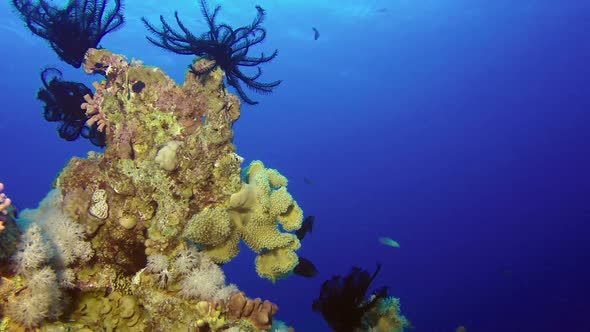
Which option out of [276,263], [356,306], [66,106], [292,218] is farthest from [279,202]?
[66,106]

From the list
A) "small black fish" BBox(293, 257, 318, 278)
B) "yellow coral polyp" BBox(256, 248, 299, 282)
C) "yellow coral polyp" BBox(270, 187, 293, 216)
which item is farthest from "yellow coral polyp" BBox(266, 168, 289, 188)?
"small black fish" BBox(293, 257, 318, 278)

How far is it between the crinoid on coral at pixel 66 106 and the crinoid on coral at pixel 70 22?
41cm

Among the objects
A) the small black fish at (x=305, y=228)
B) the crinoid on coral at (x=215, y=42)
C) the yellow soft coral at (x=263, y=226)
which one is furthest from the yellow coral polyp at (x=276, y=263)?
the crinoid on coral at (x=215, y=42)

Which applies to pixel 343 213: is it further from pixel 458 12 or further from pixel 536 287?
pixel 458 12

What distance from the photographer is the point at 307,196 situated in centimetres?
11488

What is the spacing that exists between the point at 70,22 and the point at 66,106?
4.02ft

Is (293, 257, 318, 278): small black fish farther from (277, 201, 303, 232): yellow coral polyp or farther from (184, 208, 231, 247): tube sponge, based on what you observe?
(184, 208, 231, 247): tube sponge

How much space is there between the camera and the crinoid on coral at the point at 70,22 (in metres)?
5.07

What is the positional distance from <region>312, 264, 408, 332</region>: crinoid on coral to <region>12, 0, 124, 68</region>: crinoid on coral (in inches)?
192

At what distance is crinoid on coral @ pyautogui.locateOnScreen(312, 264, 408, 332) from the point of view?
577cm

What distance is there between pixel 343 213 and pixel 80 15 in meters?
104

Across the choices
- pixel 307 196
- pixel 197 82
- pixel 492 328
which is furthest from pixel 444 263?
pixel 197 82

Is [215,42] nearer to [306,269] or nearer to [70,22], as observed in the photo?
[70,22]

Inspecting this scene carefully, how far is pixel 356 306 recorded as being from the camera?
579 centimetres
